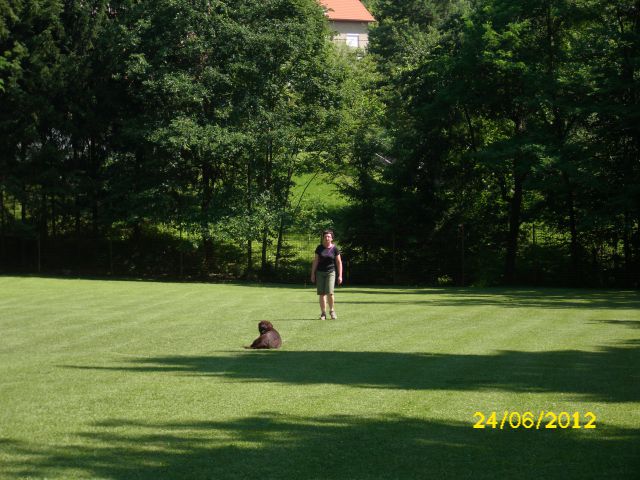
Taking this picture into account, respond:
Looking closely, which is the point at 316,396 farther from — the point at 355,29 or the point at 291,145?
the point at 355,29

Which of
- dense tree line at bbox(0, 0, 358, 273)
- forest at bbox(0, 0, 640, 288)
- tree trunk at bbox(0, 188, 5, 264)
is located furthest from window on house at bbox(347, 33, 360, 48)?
tree trunk at bbox(0, 188, 5, 264)

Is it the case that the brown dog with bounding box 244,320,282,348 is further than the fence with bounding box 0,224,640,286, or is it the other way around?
the fence with bounding box 0,224,640,286

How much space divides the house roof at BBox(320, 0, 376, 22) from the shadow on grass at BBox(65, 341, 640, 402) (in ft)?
255

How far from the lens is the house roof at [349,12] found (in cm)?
8681

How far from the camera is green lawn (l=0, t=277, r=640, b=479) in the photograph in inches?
249

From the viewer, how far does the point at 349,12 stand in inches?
3462

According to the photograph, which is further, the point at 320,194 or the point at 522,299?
the point at 320,194

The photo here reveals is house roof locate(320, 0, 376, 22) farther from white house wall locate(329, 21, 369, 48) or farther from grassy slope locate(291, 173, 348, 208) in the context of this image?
grassy slope locate(291, 173, 348, 208)

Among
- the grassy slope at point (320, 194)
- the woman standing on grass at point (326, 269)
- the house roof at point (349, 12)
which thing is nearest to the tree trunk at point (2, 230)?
the grassy slope at point (320, 194)

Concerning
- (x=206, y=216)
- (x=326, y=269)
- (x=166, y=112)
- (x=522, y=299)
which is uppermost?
(x=166, y=112)

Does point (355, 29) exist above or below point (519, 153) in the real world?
above

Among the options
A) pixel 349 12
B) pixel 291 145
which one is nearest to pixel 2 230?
pixel 291 145

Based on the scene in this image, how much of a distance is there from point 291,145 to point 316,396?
29.2 metres

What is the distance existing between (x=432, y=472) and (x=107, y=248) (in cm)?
3647
